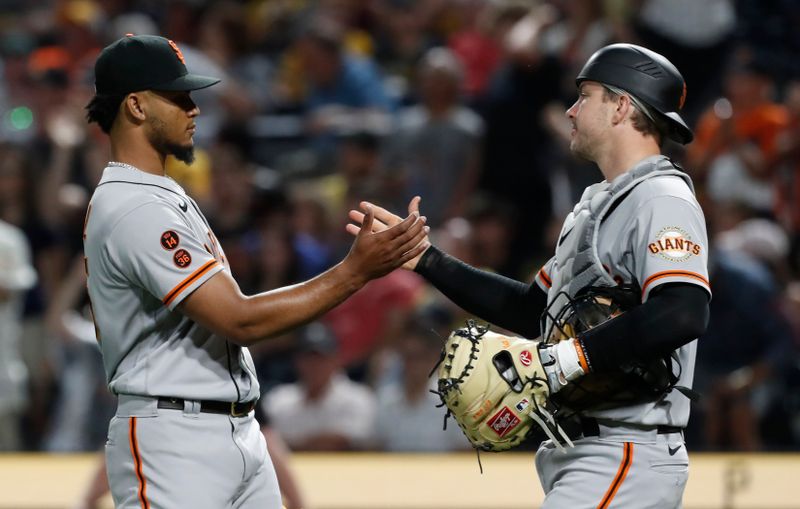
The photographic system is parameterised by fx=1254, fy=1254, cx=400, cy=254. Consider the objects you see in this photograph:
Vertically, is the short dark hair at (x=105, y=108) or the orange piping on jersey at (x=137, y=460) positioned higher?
the short dark hair at (x=105, y=108)

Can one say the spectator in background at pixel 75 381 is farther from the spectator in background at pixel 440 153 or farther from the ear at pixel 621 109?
the ear at pixel 621 109

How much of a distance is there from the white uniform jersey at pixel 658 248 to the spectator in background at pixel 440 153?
499cm

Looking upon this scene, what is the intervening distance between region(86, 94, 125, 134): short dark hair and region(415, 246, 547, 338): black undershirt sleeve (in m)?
1.06

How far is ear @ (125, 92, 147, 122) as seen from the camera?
3.56 meters

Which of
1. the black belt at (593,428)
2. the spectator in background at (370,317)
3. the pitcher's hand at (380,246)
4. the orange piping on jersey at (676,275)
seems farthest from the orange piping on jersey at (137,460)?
the spectator in background at (370,317)

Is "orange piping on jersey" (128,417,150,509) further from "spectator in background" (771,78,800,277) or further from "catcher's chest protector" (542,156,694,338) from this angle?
"spectator in background" (771,78,800,277)

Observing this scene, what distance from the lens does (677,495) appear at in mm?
3443

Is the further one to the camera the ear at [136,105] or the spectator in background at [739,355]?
the spectator in background at [739,355]

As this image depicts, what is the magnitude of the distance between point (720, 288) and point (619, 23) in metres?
2.15

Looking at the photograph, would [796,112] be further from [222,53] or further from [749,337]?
[222,53]

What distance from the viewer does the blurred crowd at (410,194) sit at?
711 centimetres

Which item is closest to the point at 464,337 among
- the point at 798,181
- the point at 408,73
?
the point at 798,181

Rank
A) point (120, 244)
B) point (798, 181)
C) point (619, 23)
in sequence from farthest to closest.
A: point (619, 23)
point (798, 181)
point (120, 244)

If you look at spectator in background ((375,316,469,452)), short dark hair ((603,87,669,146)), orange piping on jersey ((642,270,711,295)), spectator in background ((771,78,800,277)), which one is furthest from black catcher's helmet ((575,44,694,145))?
spectator in background ((771,78,800,277))
